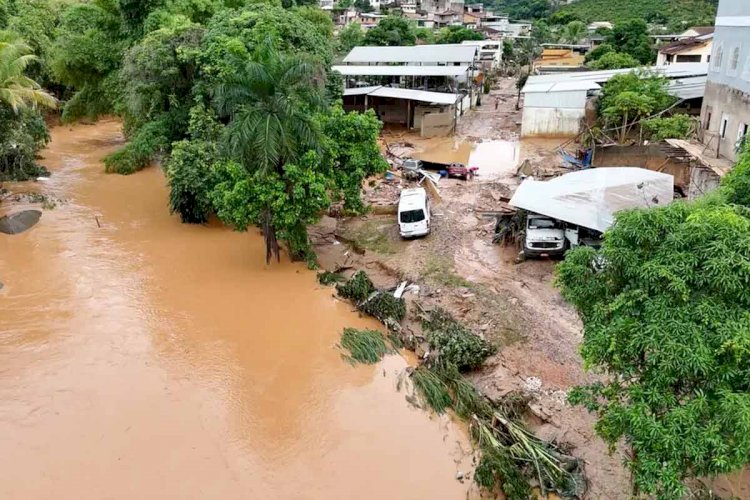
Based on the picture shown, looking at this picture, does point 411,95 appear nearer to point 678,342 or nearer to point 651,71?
point 651,71

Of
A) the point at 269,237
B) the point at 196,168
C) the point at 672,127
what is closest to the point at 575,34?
the point at 672,127

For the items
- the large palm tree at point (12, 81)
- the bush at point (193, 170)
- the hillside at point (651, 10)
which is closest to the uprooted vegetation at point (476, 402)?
the bush at point (193, 170)

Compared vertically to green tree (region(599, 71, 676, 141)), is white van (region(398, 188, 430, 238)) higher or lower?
lower

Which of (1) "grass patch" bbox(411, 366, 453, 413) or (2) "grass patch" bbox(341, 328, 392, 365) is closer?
(1) "grass patch" bbox(411, 366, 453, 413)

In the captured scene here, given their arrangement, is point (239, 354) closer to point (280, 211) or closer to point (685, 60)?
point (280, 211)

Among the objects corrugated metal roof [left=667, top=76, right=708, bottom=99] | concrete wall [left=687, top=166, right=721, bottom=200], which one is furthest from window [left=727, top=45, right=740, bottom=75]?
corrugated metal roof [left=667, top=76, right=708, bottom=99]

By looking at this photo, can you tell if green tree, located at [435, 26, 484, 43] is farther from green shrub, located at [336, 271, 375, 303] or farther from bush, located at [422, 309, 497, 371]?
bush, located at [422, 309, 497, 371]
